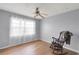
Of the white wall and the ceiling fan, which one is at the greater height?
the ceiling fan

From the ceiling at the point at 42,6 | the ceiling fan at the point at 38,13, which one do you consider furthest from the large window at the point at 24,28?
the ceiling at the point at 42,6

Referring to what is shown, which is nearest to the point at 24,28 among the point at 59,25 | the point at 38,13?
the point at 38,13

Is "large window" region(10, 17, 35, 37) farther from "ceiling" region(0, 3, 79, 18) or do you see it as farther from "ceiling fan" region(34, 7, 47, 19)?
"ceiling" region(0, 3, 79, 18)

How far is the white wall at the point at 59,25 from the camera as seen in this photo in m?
1.50

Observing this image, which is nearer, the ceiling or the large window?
the ceiling

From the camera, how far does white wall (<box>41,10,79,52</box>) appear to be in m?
1.50

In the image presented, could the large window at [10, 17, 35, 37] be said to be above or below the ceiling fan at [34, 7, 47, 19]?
below

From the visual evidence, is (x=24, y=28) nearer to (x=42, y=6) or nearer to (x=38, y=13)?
(x=38, y=13)

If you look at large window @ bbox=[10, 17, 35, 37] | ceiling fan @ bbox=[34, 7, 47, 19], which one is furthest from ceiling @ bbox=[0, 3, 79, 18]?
large window @ bbox=[10, 17, 35, 37]

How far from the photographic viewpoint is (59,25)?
1632 millimetres

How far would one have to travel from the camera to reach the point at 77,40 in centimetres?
212

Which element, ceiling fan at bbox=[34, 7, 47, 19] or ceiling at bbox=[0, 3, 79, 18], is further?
ceiling fan at bbox=[34, 7, 47, 19]
